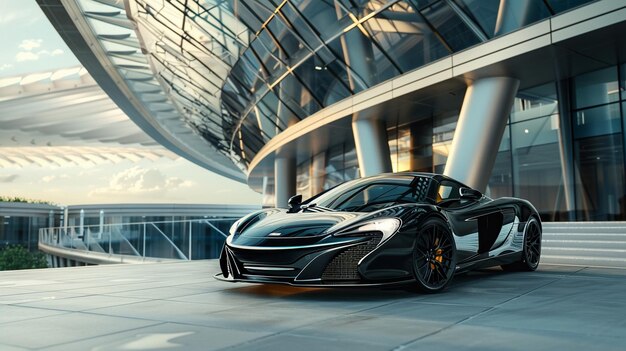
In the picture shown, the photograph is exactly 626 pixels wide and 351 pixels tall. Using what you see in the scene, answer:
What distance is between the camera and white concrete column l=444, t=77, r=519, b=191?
12039 mm

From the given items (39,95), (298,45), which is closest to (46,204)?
(39,95)

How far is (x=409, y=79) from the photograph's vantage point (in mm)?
13680

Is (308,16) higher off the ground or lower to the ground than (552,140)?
higher

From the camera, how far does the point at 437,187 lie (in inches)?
236

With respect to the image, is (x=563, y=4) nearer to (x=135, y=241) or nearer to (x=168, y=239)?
(x=168, y=239)

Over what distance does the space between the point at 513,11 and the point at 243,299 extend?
371 inches

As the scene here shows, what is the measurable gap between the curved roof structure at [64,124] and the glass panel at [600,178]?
1417 inches

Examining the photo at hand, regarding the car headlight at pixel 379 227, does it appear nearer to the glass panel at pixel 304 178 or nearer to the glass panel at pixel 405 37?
the glass panel at pixel 405 37

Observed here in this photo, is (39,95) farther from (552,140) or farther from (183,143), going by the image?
(552,140)

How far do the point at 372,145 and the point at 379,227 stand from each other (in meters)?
12.1

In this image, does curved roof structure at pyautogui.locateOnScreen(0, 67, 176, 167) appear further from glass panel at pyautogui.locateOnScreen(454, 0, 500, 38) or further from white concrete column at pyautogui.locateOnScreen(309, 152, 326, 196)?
glass panel at pyautogui.locateOnScreen(454, 0, 500, 38)

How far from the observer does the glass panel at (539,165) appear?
16.0 metres

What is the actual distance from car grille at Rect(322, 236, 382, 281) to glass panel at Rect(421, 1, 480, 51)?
29.8 feet

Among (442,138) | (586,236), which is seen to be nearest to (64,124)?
(442,138)
